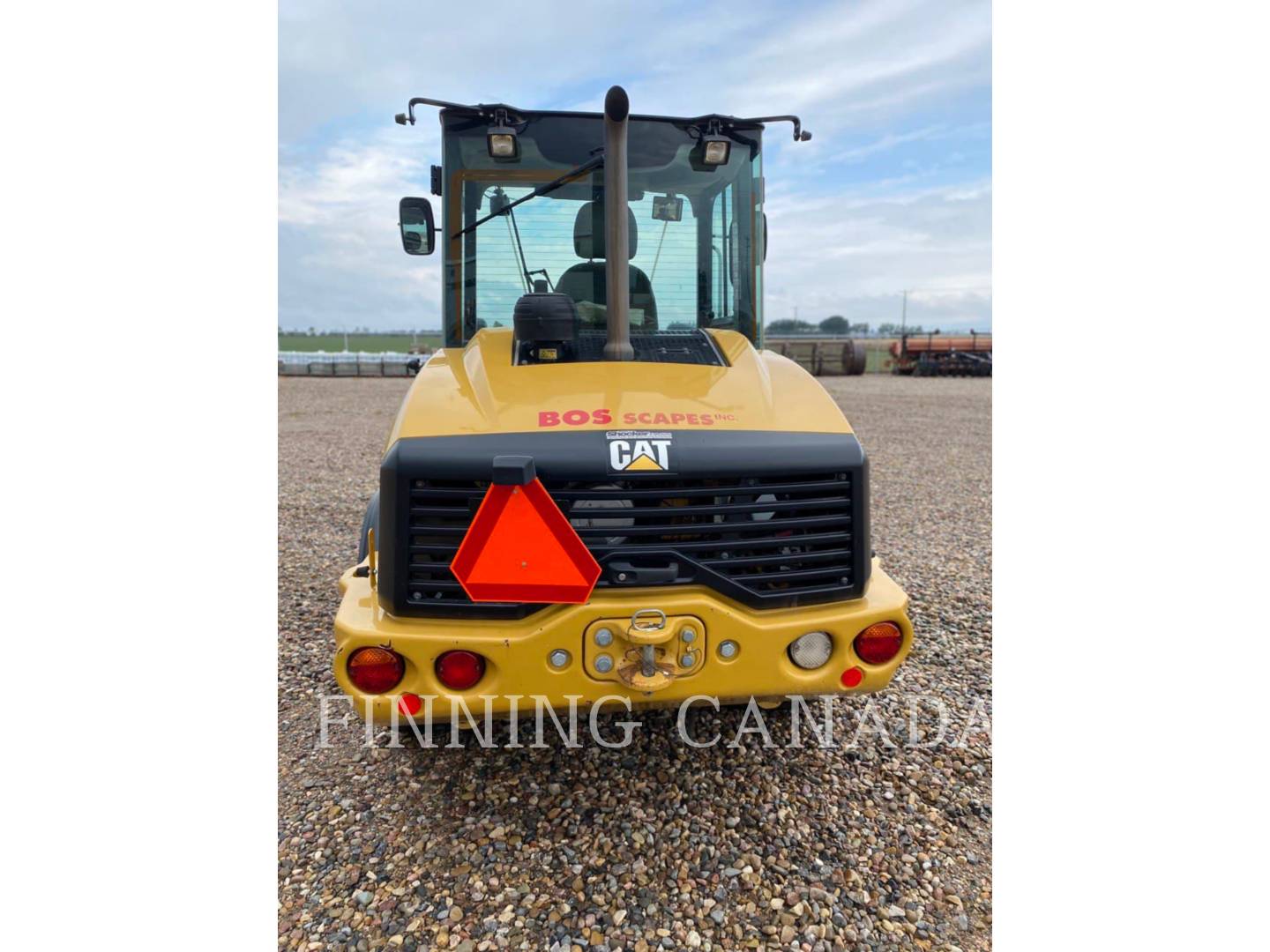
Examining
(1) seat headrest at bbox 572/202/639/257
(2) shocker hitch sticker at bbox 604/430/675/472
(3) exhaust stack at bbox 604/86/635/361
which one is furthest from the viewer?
(1) seat headrest at bbox 572/202/639/257

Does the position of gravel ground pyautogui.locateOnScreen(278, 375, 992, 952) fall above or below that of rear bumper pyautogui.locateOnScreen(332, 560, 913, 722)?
below

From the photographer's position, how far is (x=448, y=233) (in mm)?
3926

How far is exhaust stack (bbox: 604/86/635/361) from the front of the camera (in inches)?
115

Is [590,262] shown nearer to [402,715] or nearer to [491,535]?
[491,535]

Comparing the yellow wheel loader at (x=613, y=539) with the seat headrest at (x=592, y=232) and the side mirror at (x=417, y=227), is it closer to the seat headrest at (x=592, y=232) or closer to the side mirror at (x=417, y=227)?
the seat headrest at (x=592, y=232)

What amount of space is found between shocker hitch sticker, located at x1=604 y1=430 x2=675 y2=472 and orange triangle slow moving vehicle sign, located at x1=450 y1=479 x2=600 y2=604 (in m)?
0.27

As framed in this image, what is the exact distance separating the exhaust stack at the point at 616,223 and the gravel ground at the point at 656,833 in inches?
69.7

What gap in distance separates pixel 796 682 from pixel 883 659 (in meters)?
0.37

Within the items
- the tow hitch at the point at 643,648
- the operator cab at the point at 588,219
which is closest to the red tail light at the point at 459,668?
the tow hitch at the point at 643,648

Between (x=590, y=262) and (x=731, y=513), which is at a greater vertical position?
(x=590, y=262)

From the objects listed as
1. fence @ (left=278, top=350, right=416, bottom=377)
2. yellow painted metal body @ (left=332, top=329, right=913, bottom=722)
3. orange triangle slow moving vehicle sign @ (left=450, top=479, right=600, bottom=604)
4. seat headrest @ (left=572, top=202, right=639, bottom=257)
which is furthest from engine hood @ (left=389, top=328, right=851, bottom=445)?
fence @ (left=278, top=350, right=416, bottom=377)

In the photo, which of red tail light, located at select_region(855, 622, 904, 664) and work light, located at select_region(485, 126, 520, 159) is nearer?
red tail light, located at select_region(855, 622, 904, 664)

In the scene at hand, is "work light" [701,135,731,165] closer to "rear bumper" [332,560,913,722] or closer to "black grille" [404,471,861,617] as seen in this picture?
"black grille" [404,471,861,617]

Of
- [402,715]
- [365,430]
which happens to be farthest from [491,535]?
[365,430]
